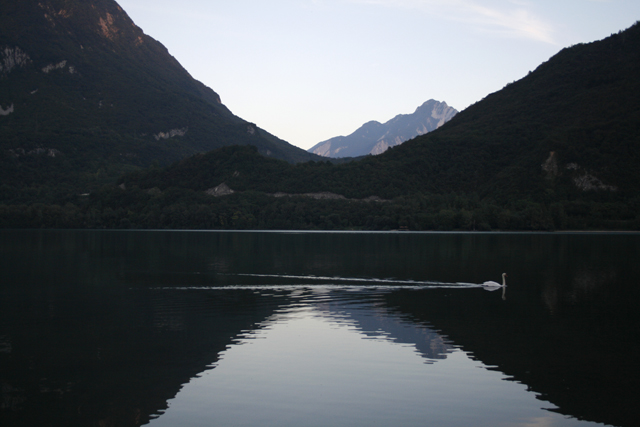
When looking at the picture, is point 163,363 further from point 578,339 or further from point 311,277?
point 311,277

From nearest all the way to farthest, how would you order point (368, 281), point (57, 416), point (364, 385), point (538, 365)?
point (57, 416) < point (364, 385) < point (538, 365) < point (368, 281)

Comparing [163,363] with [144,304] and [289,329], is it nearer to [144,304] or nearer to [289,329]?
[289,329]

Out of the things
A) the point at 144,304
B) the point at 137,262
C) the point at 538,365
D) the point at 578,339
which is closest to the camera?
the point at 538,365

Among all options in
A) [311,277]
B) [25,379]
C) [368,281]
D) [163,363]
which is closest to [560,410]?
[163,363]

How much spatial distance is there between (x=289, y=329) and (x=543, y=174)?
6856 inches

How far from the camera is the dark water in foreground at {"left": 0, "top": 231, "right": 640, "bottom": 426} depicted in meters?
13.0

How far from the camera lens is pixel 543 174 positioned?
180 metres

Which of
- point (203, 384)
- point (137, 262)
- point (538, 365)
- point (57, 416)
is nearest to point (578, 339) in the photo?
point (538, 365)

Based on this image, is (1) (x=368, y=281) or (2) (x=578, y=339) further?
(1) (x=368, y=281)

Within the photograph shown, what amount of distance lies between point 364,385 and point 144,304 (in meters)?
16.3

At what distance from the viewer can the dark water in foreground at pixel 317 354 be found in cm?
1302

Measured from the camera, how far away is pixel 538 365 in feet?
55.0

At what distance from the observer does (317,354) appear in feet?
59.5

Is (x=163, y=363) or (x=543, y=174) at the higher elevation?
(x=543, y=174)
